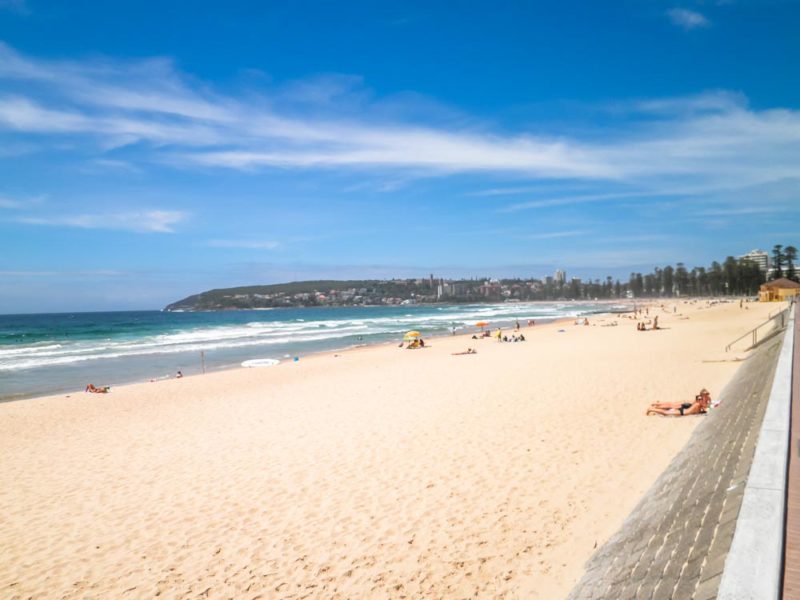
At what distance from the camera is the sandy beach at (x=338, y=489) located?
16.5 feet

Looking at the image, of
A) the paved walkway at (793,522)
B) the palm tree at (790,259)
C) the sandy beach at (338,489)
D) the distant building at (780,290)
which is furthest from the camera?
the palm tree at (790,259)

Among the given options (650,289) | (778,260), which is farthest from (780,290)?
(650,289)

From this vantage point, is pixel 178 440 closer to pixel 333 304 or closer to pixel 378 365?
pixel 378 365

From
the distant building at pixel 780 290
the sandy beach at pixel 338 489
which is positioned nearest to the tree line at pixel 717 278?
the distant building at pixel 780 290

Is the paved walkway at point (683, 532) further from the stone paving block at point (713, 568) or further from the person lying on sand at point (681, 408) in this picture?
the person lying on sand at point (681, 408)

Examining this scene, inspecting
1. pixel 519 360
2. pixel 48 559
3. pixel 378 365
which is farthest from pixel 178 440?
pixel 519 360

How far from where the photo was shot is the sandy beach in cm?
502

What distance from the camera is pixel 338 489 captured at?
7.16 metres

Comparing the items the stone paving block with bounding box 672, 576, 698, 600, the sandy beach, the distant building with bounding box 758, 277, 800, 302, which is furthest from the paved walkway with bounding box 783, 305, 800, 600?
the distant building with bounding box 758, 277, 800, 302

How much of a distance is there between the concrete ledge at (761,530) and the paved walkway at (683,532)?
5.1 inches

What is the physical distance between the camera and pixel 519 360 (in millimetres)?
21062

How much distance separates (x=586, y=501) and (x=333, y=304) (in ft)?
617

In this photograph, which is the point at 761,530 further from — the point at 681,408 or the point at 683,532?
the point at 681,408

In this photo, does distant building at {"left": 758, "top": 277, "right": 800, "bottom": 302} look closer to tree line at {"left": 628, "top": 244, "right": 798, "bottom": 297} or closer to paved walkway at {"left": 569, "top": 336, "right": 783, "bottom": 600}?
tree line at {"left": 628, "top": 244, "right": 798, "bottom": 297}
